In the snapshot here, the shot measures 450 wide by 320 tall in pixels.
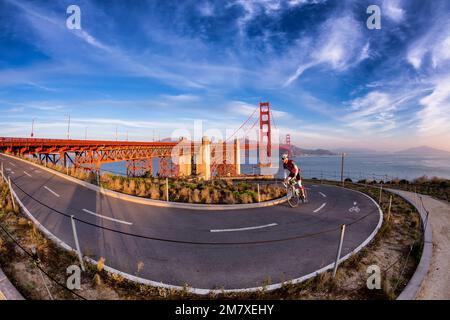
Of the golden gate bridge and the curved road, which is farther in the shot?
the golden gate bridge

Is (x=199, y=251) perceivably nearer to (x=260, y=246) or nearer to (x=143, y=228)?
(x=260, y=246)

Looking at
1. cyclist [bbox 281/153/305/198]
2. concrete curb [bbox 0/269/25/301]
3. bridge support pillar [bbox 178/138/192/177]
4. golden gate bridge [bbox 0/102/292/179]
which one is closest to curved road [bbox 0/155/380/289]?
cyclist [bbox 281/153/305/198]

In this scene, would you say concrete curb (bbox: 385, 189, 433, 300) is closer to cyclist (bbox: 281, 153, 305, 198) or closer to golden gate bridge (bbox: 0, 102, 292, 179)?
cyclist (bbox: 281, 153, 305, 198)

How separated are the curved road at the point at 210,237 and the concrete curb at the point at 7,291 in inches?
60.3

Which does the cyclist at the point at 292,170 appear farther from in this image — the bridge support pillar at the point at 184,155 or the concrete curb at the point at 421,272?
the bridge support pillar at the point at 184,155

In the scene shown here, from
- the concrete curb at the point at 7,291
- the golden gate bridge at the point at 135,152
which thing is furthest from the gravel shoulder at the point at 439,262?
the golden gate bridge at the point at 135,152

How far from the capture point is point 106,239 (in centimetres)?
621

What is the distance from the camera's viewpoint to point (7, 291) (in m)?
3.87

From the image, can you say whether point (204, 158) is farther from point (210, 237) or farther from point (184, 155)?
point (210, 237)

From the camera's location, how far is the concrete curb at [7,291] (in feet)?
12.4

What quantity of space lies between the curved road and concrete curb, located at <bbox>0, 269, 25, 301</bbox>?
1532mm

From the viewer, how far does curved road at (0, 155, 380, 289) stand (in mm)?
4762
